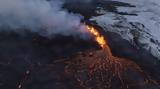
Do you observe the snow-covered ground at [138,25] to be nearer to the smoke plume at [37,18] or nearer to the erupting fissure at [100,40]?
the erupting fissure at [100,40]

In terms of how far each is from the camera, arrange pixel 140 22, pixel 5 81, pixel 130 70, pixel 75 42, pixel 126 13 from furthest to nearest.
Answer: pixel 126 13 < pixel 140 22 < pixel 75 42 < pixel 130 70 < pixel 5 81

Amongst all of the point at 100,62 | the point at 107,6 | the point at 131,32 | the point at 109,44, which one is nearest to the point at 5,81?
the point at 100,62

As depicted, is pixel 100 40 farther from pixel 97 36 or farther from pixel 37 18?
pixel 37 18

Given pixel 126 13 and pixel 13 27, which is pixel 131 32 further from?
pixel 13 27

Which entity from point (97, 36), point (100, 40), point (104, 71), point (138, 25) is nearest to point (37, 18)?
point (97, 36)

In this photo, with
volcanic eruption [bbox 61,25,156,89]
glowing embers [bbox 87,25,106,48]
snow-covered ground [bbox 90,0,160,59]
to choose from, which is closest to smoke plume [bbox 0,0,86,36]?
glowing embers [bbox 87,25,106,48]

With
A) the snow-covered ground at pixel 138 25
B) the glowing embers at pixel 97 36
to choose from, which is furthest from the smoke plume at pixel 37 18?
the snow-covered ground at pixel 138 25

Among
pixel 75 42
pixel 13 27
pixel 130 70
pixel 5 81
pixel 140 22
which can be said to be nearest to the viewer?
pixel 5 81
